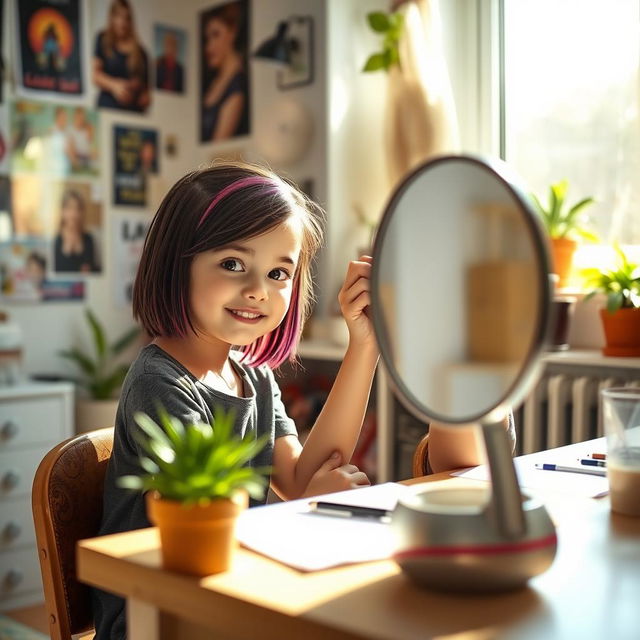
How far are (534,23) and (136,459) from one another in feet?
7.06

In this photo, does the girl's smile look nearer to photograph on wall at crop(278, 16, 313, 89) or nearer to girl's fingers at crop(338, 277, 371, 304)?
girl's fingers at crop(338, 277, 371, 304)

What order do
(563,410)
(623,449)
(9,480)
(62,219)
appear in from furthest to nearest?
(62,219)
(9,480)
(563,410)
(623,449)

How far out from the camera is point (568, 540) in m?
0.81

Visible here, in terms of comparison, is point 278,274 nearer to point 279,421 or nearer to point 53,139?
point 279,421

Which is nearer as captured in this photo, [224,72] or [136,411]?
[136,411]

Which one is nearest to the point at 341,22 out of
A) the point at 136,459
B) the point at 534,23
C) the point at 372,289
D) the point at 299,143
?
the point at 299,143

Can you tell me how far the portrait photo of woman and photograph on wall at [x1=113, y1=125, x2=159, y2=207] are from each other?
155 millimetres

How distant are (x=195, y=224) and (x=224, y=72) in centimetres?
253

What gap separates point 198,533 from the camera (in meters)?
0.67

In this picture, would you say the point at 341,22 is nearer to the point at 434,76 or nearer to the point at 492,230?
the point at 434,76

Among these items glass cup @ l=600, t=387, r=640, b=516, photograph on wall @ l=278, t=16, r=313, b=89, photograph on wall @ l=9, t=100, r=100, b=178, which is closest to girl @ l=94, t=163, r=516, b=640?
glass cup @ l=600, t=387, r=640, b=516

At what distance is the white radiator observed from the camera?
238cm

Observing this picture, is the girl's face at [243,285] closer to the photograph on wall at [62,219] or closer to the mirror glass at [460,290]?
the mirror glass at [460,290]

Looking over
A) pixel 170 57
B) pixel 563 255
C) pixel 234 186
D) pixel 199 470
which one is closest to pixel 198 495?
pixel 199 470
